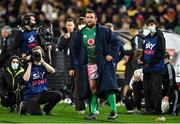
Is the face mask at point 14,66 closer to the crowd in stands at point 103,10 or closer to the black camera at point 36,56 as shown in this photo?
the black camera at point 36,56

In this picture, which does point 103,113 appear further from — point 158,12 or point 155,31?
point 158,12

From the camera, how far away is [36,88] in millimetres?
20891

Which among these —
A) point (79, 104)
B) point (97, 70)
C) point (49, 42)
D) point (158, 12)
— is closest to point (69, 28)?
point (49, 42)

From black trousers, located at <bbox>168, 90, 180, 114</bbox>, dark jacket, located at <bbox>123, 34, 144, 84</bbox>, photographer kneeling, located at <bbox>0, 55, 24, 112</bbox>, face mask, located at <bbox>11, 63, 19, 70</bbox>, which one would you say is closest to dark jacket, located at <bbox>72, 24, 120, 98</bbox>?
photographer kneeling, located at <bbox>0, 55, 24, 112</bbox>

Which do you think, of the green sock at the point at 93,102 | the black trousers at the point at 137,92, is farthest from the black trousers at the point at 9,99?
the green sock at the point at 93,102

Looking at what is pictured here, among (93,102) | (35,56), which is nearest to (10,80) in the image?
(35,56)

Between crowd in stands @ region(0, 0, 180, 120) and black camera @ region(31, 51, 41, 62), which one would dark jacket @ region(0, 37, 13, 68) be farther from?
black camera @ region(31, 51, 41, 62)

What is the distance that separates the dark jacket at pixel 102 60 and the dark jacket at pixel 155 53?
2321 mm

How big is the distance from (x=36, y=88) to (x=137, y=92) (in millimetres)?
2620

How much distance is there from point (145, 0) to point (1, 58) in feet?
39.4

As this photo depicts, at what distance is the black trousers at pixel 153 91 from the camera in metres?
21.7

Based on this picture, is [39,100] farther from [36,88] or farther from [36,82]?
[36,82]

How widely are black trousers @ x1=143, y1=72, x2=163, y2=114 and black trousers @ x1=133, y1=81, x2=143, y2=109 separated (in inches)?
13.9

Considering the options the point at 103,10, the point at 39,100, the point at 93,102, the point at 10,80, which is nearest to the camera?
the point at 93,102
